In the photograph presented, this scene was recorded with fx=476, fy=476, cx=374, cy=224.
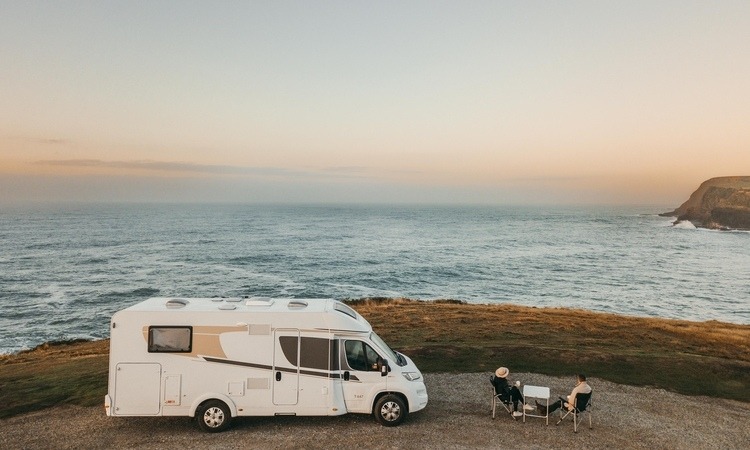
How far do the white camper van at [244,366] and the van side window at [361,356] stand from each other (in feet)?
0.10

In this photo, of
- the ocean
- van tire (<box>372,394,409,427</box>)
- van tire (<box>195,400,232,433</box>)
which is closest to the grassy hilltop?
van tire (<box>195,400,232,433</box>)

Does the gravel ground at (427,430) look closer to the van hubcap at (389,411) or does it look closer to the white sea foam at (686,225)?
the van hubcap at (389,411)

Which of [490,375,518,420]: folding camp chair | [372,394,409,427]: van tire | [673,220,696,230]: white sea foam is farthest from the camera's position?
[673,220,696,230]: white sea foam

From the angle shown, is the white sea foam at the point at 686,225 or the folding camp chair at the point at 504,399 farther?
the white sea foam at the point at 686,225

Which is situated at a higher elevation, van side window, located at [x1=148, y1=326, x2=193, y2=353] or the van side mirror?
van side window, located at [x1=148, y1=326, x2=193, y2=353]

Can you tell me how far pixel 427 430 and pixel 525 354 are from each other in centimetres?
938

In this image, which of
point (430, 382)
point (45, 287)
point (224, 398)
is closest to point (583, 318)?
point (430, 382)

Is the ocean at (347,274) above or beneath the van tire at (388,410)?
beneath

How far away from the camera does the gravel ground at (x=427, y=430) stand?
13.2 meters

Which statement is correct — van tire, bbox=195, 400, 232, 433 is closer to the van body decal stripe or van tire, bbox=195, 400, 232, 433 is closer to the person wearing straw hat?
the van body decal stripe

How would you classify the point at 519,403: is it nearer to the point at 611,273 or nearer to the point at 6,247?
the point at 611,273

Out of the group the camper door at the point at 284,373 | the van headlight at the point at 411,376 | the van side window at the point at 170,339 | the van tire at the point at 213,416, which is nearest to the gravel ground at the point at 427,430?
the van tire at the point at 213,416

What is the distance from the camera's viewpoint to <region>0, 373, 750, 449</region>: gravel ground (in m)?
13.2

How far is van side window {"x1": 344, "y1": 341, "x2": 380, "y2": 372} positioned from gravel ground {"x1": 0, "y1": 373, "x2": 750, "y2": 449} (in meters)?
1.80
